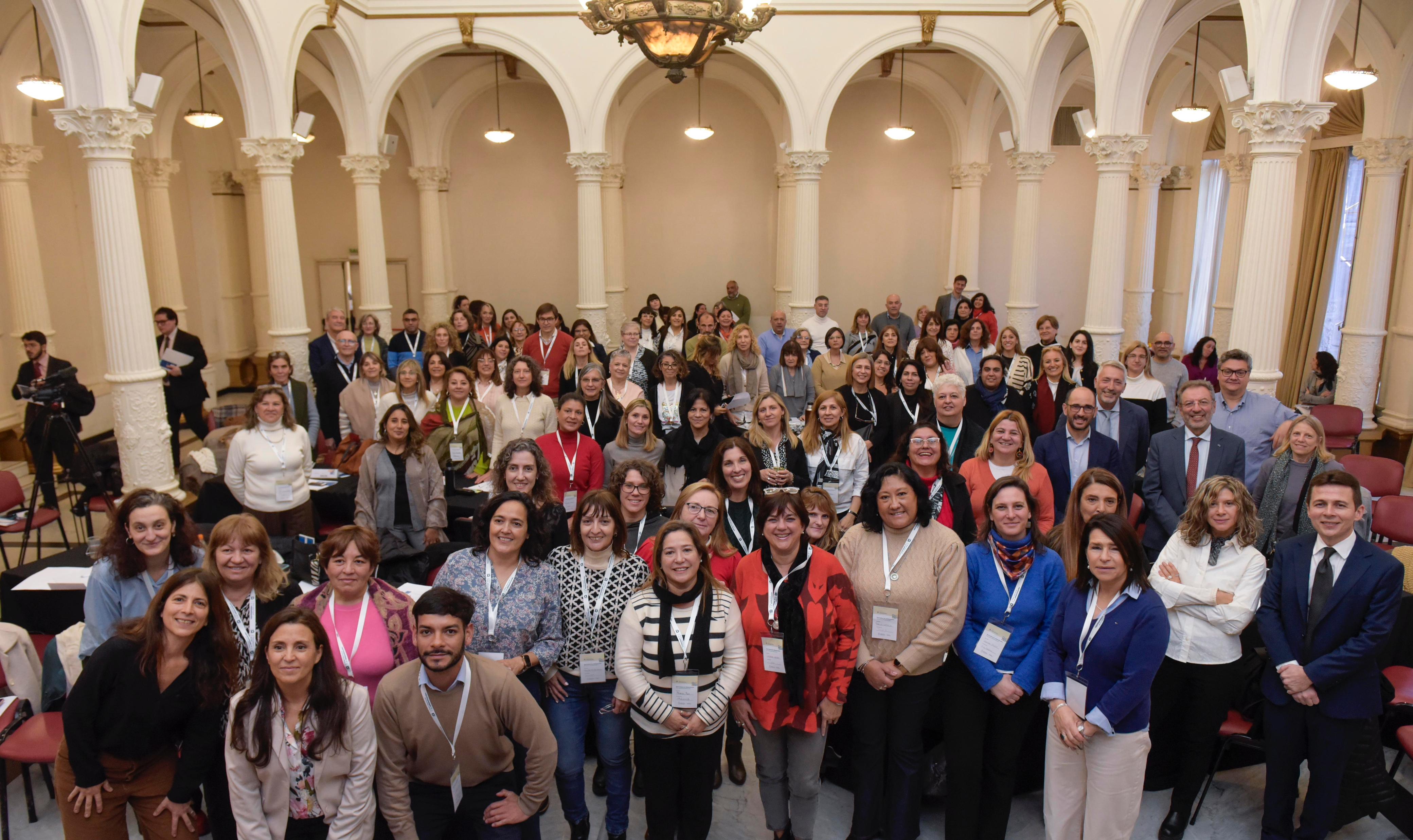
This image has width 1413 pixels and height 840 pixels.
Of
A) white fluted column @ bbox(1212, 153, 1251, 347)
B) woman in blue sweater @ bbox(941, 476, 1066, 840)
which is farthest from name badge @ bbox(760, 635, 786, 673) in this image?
white fluted column @ bbox(1212, 153, 1251, 347)

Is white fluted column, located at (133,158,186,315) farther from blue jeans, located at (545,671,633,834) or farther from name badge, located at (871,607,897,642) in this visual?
name badge, located at (871,607,897,642)

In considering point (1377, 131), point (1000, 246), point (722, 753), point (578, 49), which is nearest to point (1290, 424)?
point (722, 753)

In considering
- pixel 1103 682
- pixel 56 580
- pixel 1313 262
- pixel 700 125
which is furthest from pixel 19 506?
pixel 1313 262

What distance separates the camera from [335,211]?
15945 mm

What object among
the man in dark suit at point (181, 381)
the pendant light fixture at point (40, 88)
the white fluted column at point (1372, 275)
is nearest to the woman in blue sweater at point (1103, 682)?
the man in dark suit at point (181, 381)

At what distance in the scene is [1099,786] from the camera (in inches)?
131

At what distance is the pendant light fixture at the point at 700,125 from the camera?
14.4 m

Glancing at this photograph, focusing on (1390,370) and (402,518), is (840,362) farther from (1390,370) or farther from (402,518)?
(1390,370)

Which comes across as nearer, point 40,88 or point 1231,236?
point 40,88

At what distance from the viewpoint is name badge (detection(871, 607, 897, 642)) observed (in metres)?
3.60

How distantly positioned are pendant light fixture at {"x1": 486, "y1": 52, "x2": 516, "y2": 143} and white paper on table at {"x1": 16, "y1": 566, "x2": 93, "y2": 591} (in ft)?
34.0

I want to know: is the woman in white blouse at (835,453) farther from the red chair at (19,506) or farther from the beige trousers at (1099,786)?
the red chair at (19,506)

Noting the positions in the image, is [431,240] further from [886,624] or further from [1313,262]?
[1313,262]

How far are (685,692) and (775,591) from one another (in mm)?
524
